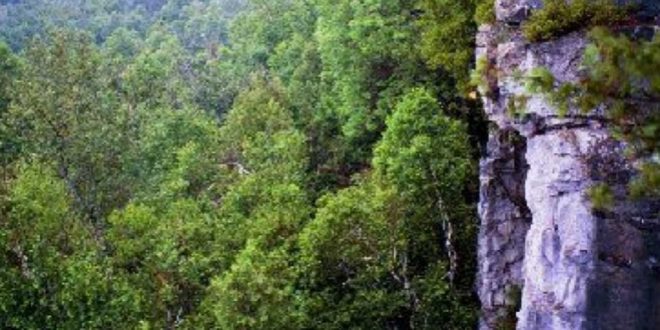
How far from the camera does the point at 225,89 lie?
171 ft

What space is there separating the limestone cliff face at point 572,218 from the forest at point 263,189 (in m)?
1.64

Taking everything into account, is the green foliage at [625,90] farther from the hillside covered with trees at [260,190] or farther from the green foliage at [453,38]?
the green foliage at [453,38]

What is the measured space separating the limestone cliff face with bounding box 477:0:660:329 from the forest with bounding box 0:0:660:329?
64.5 inches

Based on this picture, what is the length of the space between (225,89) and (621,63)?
44.3 meters

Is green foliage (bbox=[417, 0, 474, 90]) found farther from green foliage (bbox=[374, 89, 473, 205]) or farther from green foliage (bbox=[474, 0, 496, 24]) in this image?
green foliage (bbox=[474, 0, 496, 24])

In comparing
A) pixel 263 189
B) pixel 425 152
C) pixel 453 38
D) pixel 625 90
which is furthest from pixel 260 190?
pixel 625 90

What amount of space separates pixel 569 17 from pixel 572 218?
12.0 feet

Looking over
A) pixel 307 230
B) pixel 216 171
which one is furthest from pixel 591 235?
pixel 216 171

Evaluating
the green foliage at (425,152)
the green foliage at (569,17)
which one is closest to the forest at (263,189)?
the green foliage at (425,152)

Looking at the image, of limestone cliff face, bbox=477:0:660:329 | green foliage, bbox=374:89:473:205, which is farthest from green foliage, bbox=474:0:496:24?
green foliage, bbox=374:89:473:205

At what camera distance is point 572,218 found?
45.6 ft

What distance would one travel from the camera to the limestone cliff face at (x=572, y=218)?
1305 centimetres

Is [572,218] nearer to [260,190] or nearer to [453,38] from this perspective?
[453,38]

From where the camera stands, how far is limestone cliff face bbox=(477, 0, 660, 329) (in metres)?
13.1
